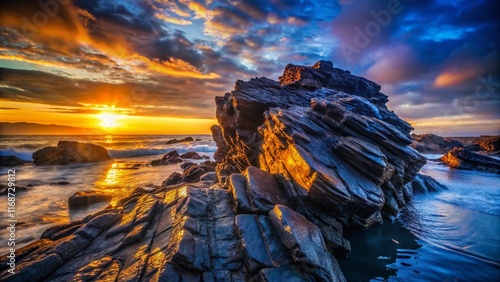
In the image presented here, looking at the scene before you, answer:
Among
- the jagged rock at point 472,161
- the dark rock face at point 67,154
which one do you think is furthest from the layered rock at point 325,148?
the dark rock face at point 67,154

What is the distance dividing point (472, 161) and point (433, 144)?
35.9 m

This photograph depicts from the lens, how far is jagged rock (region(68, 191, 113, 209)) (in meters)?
18.5

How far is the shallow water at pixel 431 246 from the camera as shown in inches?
400

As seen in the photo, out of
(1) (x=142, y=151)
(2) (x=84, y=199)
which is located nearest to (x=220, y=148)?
(2) (x=84, y=199)

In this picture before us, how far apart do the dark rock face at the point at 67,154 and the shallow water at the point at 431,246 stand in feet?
157

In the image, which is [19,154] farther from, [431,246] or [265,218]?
[431,246]

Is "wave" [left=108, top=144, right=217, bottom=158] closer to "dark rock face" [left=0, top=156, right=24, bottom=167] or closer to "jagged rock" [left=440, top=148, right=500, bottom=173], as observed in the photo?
"dark rock face" [left=0, top=156, right=24, bottom=167]

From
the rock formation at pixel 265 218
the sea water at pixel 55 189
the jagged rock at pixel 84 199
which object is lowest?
the sea water at pixel 55 189

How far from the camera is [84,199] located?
1888 centimetres

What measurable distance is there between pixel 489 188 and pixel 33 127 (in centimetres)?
18642

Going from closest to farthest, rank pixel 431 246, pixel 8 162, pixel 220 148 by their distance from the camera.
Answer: pixel 431 246, pixel 220 148, pixel 8 162

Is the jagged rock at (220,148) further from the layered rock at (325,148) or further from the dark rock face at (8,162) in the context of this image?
the dark rock face at (8,162)

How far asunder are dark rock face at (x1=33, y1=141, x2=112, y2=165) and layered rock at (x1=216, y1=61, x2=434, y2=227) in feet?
110

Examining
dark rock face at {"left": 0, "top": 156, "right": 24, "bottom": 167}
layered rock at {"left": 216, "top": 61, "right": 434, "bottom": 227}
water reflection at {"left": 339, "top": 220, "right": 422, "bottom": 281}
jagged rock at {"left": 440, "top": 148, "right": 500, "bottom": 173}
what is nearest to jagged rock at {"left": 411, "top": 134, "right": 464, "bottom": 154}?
jagged rock at {"left": 440, "top": 148, "right": 500, "bottom": 173}
